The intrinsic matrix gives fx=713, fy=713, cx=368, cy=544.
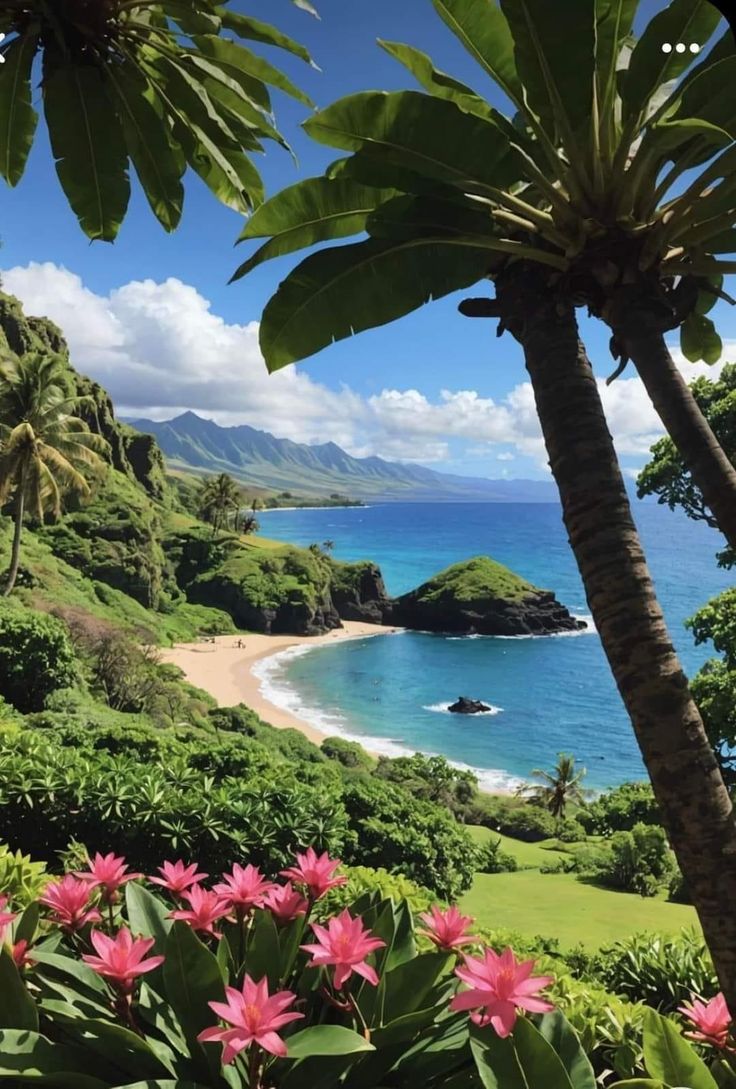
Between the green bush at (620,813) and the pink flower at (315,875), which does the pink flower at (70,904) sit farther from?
the green bush at (620,813)

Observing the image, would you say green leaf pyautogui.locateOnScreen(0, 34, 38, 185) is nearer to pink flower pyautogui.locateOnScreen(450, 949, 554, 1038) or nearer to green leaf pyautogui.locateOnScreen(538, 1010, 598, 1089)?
pink flower pyautogui.locateOnScreen(450, 949, 554, 1038)

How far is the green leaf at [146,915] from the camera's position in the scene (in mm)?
2145

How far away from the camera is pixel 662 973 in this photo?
429cm

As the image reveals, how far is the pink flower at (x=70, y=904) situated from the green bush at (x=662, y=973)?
10.7 ft

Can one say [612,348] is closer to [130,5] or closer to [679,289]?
[679,289]

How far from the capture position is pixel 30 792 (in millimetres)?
6945

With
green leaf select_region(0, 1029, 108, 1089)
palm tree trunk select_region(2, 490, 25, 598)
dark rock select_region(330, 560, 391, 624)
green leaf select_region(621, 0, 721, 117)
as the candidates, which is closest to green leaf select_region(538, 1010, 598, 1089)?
green leaf select_region(0, 1029, 108, 1089)

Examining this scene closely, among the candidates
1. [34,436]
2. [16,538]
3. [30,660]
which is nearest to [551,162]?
[30,660]

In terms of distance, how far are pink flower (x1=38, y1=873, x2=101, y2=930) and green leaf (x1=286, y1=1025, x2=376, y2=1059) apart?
81 cm

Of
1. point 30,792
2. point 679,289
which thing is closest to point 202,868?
point 30,792

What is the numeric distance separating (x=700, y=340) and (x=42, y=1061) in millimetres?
4262

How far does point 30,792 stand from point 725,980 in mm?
6598

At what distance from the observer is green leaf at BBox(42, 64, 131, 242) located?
353 centimetres

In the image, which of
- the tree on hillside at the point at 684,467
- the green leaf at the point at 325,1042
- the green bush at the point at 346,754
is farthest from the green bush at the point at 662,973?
the green bush at the point at 346,754
